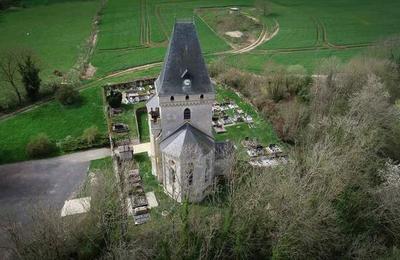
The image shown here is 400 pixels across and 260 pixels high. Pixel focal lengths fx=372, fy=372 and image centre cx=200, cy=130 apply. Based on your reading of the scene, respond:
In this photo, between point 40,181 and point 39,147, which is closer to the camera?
point 40,181

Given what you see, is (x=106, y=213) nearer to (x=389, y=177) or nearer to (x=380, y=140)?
(x=389, y=177)

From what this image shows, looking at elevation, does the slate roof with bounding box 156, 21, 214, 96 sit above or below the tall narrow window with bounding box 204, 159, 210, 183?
above

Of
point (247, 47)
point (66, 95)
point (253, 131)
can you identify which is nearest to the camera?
point (253, 131)

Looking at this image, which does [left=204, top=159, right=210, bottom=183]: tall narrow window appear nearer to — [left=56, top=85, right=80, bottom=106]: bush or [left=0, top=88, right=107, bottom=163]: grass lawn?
[left=0, top=88, right=107, bottom=163]: grass lawn

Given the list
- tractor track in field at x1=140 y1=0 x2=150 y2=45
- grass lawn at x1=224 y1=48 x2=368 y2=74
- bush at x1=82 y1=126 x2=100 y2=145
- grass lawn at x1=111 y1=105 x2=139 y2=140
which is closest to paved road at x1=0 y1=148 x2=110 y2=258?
bush at x1=82 y1=126 x2=100 y2=145

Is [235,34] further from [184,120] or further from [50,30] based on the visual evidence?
[184,120]

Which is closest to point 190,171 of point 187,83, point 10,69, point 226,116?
point 187,83

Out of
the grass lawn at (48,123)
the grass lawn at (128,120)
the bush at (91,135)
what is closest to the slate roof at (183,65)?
the grass lawn at (128,120)
